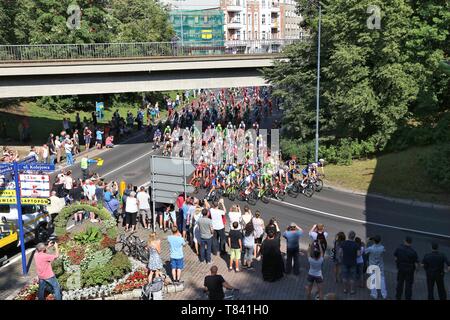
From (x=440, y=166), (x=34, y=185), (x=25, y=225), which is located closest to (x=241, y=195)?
(x=440, y=166)

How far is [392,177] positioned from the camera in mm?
26484

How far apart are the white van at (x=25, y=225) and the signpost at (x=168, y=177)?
4151 millimetres

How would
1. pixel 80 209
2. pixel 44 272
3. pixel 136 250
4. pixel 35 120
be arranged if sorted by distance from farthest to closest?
pixel 35 120 → pixel 136 250 → pixel 80 209 → pixel 44 272

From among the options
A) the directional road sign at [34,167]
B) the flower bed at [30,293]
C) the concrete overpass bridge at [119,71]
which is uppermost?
the concrete overpass bridge at [119,71]

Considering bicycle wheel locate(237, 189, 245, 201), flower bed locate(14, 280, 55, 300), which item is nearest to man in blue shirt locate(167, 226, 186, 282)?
flower bed locate(14, 280, 55, 300)

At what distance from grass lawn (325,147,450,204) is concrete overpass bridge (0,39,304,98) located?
11.4m

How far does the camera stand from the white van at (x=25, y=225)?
17306 millimetres

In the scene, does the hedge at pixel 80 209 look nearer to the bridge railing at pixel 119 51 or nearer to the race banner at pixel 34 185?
the race banner at pixel 34 185

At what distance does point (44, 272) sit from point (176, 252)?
3.28 meters

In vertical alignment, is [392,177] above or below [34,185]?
below

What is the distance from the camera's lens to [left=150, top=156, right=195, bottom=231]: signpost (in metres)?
17.0

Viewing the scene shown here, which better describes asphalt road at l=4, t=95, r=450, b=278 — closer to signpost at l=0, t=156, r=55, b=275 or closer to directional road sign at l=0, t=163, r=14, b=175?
signpost at l=0, t=156, r=55, b=275

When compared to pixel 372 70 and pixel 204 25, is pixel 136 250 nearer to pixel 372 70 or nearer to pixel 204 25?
pixel 372 70

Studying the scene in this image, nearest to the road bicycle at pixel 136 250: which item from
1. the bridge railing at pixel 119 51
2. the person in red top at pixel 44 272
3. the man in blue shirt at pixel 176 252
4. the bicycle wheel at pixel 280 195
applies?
the man in blue shirt at pixel 176 252
